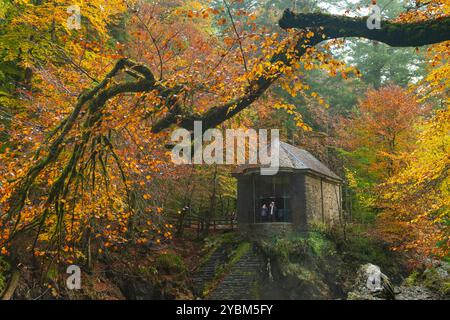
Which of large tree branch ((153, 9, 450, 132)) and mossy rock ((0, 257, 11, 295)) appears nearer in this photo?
large tree branch ((153, 9, 450, 132))

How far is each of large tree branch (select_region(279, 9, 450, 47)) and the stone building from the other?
15390mm

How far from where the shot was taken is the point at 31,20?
12195 mm

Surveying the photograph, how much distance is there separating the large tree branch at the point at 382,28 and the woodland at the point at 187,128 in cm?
2

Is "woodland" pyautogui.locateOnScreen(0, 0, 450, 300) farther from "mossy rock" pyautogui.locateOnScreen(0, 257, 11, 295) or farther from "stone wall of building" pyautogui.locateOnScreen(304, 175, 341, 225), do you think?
"stone wall of building" pyautogui.locateOnScreen(304, 175, 341, 225)

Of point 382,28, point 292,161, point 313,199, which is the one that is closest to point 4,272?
point 382,28

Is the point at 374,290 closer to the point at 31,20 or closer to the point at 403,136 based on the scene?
the point at 403,136

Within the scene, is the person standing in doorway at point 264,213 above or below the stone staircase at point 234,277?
above

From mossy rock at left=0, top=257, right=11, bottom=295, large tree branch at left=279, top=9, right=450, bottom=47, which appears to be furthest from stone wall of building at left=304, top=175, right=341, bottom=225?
large tree branch at left=279, top=9, right=450, bottom=47

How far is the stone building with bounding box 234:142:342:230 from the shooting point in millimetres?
21250

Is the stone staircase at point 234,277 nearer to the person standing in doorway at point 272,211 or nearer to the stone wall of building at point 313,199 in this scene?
the person standing in doorway at point 272,211

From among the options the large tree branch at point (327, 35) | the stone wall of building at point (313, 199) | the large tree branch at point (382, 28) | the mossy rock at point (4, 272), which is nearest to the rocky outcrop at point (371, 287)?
the stone wall of building at point (313, 199)

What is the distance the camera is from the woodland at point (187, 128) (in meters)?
6.12

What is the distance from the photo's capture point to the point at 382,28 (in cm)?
563

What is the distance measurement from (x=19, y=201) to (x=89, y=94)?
1656 millimetres
